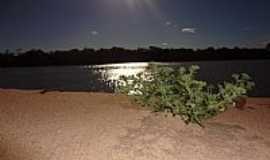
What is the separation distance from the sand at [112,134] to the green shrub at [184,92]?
0.27 metres

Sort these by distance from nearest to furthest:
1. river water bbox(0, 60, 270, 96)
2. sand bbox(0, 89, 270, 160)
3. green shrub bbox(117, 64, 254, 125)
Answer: sand bbox(0, 89, 270, 160) < green shrub bbox(117, 64, 254, 125) < river water bbox(0, 60, 270, 96)

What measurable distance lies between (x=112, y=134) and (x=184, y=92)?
2170 mm

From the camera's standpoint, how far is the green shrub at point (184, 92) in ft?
26.0

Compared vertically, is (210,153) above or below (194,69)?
below

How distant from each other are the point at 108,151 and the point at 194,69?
2.79m

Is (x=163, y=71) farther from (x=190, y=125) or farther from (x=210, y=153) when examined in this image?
(x=210, y=153)

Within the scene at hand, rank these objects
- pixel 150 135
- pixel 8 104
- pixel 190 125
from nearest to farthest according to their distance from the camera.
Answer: pixel 150 135 < pixel 190 125 < pixel 8 104

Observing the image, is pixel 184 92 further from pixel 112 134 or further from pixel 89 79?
pixel 89 79

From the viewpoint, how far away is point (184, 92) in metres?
8.22

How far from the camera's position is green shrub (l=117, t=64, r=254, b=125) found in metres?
7.93

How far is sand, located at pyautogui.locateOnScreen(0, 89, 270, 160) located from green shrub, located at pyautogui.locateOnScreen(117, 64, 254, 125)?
0.27 metres

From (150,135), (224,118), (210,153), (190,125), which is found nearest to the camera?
(210,153)

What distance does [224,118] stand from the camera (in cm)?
902

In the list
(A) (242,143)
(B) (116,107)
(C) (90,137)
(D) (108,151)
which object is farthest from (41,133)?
(A) (242,143)
